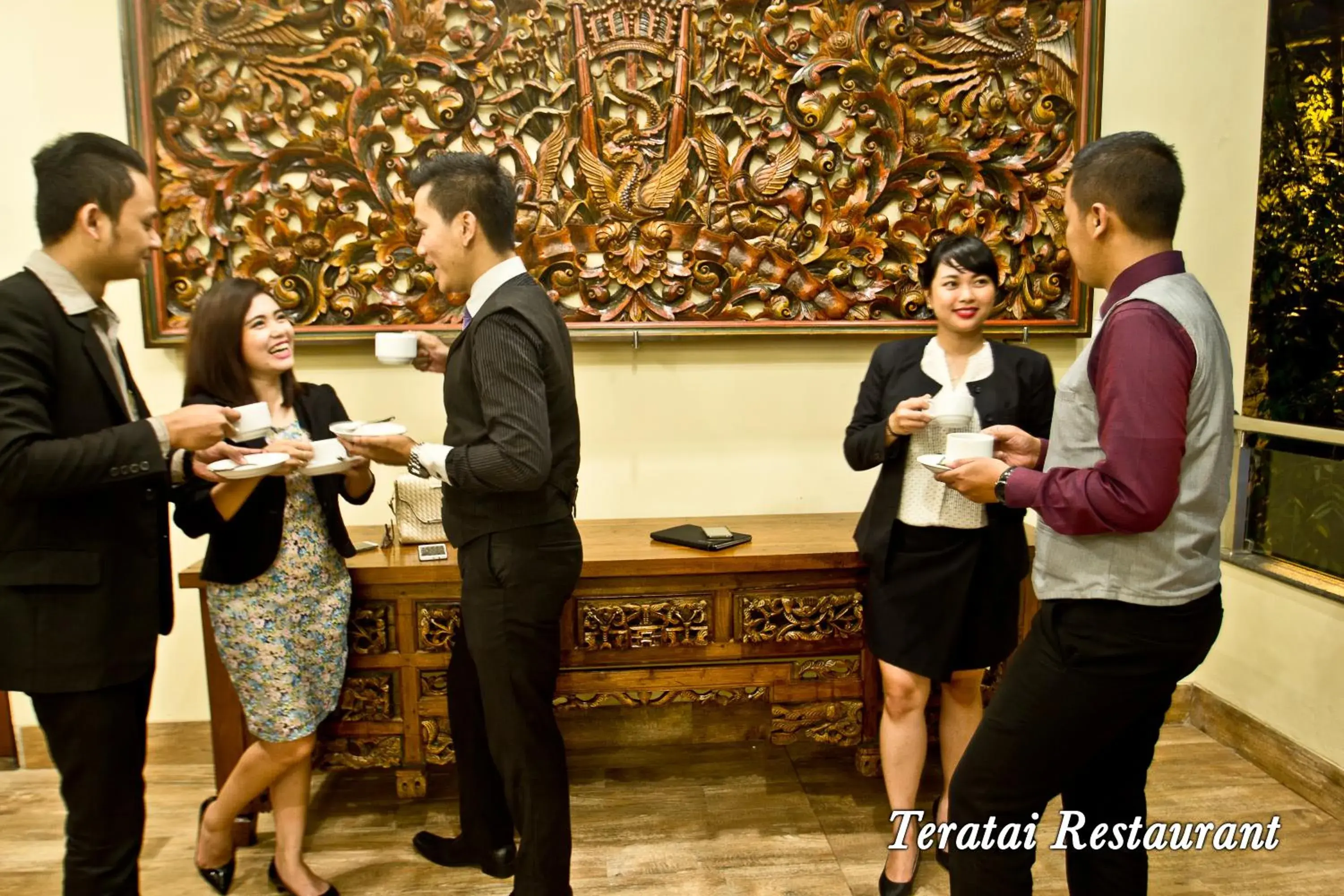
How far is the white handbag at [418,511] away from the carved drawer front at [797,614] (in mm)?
900

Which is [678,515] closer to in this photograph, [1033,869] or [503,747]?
[503,747]

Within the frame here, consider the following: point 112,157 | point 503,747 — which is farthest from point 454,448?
point 112,157

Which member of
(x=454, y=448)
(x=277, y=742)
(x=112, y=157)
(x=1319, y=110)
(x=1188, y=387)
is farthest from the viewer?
(x=1319, y=110)

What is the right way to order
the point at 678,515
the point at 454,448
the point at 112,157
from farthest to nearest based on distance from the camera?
the point at 678,515
the point at 454,448
the point at 112,157

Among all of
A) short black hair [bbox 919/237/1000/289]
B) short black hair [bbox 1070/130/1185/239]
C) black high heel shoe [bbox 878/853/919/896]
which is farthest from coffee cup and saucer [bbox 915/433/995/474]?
black high heel shoe [bbox 878/853/919/896]

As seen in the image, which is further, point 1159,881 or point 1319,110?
point 1319,110

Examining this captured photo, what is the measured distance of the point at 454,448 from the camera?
176cm

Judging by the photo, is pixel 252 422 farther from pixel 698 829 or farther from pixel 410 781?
pixel 698 829

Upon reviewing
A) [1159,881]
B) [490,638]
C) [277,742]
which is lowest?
[1159,881]

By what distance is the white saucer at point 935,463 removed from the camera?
1.79 meters

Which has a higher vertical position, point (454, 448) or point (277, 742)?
point (454, 448)

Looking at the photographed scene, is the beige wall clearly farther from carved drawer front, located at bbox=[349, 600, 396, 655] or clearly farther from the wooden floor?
carved drawer front, located at bbox=[349, 600, 396, 655]

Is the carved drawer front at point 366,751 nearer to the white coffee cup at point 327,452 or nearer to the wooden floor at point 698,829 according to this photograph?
the wooden floor at point 698,829

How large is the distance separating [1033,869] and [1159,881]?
12.5 inches
